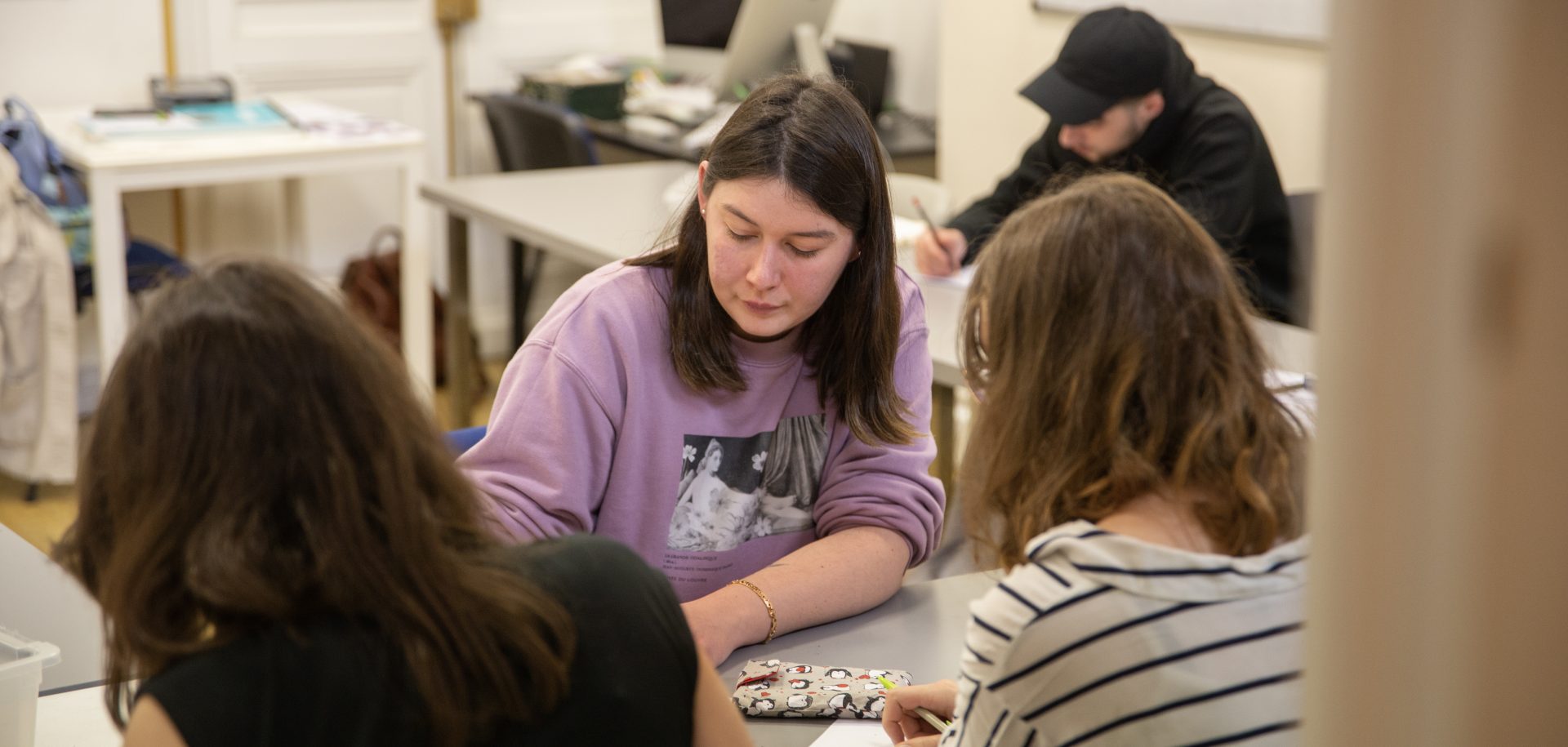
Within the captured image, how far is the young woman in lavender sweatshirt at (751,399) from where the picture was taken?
51.3 inches

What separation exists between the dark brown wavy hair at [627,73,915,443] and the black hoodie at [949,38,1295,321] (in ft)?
4.03

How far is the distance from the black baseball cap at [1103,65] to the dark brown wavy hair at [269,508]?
6.76ft

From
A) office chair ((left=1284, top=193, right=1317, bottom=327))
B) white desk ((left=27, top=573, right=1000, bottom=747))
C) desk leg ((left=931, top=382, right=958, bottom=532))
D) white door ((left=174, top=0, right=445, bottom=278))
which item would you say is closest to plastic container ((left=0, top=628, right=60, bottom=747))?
white desk ((left=27, top=573, right=1000, bottom=747))

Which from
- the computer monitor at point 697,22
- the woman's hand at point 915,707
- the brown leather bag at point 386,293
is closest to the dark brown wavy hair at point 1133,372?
the woman's hand at point 915,707

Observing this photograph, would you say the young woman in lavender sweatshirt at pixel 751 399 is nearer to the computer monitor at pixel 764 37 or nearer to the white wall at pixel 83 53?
the computer monitor at pixel 764 37

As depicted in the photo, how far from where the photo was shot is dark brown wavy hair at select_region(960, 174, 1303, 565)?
91 cm

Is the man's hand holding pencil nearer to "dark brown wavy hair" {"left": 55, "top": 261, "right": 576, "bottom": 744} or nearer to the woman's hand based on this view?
the woman's hand

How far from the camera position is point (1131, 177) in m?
0.99

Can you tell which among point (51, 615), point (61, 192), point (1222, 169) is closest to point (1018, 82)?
point (1222, 169)

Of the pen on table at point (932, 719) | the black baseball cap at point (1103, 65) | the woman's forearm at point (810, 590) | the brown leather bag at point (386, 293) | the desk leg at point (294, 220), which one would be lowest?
the brown leather bag at point (386, 293)

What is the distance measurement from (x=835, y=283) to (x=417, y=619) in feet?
2.48

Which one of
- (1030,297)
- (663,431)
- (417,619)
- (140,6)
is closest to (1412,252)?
(417,619)

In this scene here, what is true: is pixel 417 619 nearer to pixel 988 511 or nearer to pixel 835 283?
pixel 988 511

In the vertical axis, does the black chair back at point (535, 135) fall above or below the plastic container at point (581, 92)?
below
